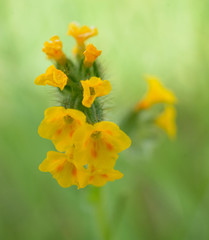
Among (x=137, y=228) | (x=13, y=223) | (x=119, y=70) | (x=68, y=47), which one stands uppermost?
(x=68, y=47)

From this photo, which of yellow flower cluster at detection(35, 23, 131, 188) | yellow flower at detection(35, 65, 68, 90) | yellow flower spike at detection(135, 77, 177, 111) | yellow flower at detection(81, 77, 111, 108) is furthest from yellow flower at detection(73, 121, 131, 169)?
yellow flower spike at detection(135, 77, 177, 111)

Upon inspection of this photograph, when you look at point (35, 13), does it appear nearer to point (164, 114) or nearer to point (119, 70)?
point (119, 70)

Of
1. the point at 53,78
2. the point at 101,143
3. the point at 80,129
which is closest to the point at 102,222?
the point at 101,143

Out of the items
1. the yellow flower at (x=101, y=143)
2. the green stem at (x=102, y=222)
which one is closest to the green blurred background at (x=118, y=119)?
the green stem at (x=102, y=222)

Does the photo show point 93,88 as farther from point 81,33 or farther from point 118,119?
point 118,119

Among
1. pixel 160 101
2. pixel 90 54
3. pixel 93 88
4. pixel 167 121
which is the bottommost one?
pixel 167 121

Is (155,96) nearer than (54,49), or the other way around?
(54,49)

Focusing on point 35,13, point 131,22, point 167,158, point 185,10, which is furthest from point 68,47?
point 167,158
